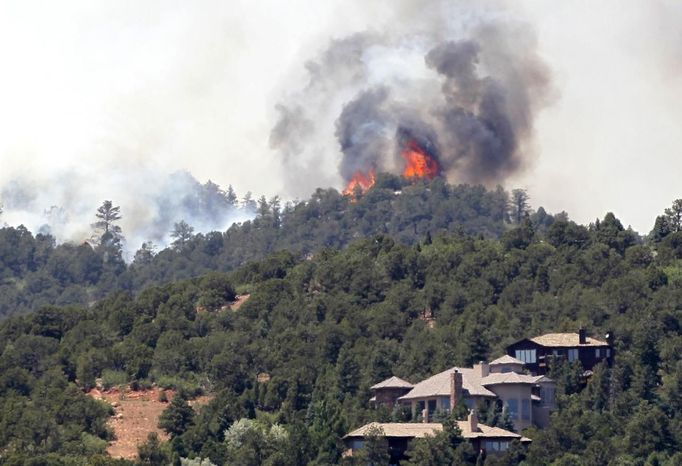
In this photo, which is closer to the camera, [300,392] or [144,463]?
[144,463]

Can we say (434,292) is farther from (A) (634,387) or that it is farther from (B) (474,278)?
(A) (634,387)

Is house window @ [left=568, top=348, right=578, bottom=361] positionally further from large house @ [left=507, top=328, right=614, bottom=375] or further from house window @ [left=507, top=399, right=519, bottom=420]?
house window @ [left=507, top=399, right=519, bottom=420]

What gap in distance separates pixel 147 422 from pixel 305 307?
2206 cm

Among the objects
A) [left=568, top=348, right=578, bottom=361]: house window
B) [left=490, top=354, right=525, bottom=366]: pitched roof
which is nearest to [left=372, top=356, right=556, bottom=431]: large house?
[left=490, top=354, right=525, bottom=366]: pitched roof

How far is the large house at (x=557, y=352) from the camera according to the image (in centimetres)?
13312

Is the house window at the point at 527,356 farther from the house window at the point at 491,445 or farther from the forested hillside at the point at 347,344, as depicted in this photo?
the house window at the point at 491,445

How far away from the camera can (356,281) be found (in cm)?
15600

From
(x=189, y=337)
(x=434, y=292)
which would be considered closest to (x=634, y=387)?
(x=434, y=292)

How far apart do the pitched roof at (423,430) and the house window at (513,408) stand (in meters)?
4.25

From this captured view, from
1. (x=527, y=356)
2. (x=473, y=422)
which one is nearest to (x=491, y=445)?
(x=473, y=422)

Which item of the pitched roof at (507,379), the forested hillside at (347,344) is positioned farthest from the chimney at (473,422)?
the pitched roof at (507,379)

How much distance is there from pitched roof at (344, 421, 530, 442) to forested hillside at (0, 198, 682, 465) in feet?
5.46

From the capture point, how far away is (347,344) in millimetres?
141875

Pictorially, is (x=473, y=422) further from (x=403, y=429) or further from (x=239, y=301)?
(x=239, y=301)
